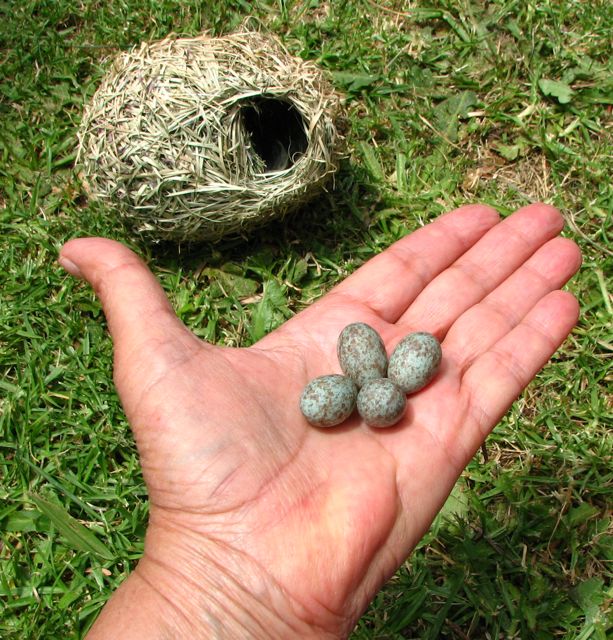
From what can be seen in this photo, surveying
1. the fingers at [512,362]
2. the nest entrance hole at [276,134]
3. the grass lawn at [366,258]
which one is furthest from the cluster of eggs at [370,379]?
the nest entrance hole at [276,134]

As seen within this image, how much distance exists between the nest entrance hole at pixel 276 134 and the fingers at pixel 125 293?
1552 millimetres

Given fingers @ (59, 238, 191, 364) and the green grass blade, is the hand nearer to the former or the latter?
fingers @ (59, 238, 191, 364)

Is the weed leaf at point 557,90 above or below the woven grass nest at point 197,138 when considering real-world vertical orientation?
below

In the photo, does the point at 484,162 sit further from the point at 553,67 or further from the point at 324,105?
the point at 324,105

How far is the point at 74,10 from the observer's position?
4422mm

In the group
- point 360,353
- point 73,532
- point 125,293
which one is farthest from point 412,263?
point 73,532

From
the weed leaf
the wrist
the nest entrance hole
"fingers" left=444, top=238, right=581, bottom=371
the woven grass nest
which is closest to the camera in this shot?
the wrist

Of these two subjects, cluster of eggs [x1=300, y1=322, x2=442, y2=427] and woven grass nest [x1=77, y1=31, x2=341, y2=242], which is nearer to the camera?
cluster of eggs [x1=300, y1=322, x2=442, y2=427]

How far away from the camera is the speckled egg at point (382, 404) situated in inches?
92.4

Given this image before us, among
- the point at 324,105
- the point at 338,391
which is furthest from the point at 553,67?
the point at 338,391

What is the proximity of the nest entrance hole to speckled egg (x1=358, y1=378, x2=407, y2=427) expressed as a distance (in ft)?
5.87

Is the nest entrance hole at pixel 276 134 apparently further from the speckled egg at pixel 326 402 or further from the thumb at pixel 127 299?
the speckled egg at pixel 326 402

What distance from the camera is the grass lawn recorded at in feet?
9.28

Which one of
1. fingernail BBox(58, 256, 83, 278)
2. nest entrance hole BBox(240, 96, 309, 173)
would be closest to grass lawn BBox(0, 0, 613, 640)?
nest entrance hole BBox(240, 96, 309, 173)
